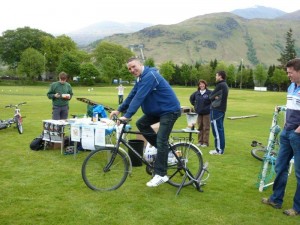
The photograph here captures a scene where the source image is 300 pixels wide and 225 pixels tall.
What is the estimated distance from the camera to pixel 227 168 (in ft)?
27.7

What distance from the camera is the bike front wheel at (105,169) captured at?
6.18 metres

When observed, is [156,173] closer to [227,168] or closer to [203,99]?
[227,168]

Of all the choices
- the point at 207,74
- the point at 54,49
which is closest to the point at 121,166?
the point at 54,49

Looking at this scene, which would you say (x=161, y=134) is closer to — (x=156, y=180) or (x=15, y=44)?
(x=156, y=180)

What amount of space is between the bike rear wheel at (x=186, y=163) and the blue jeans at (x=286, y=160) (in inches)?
61.0

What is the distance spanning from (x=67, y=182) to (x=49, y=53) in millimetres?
98420

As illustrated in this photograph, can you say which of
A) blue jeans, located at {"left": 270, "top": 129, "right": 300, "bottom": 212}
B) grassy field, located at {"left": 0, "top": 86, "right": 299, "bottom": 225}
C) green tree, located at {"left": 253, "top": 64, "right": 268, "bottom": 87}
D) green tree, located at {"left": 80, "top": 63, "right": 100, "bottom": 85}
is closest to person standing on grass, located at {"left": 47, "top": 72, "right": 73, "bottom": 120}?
grassy field, located at {"left": 0, "top": 86, "right": 299, "bottom": 225}

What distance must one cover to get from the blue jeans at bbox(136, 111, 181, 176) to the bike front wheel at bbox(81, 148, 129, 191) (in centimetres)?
59

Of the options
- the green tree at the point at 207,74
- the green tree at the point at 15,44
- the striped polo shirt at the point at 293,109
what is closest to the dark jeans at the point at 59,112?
the striped polo shirt at the point at 293,109

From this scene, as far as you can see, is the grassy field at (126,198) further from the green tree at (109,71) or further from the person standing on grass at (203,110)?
the green tree at (109,71)

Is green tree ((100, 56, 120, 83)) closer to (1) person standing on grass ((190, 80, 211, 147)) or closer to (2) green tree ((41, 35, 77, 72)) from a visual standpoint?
(2) green tree ((41, 35, 77, 72))

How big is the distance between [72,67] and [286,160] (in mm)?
93123

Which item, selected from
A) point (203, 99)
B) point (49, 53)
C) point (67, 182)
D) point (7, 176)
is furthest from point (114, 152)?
point (49, 53)

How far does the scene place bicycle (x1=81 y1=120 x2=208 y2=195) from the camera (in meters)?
6.20
